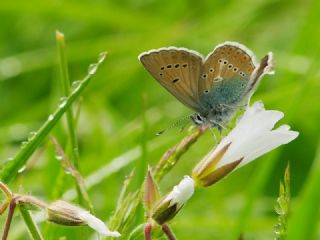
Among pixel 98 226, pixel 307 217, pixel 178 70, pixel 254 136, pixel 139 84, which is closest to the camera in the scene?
pixel 98 226

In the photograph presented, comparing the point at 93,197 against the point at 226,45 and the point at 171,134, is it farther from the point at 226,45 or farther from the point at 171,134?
the point at 226,45

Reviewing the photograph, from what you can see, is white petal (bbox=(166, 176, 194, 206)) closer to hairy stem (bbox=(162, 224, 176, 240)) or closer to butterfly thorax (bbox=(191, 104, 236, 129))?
hairy stem (bbox=(162, 224, 176, 240))

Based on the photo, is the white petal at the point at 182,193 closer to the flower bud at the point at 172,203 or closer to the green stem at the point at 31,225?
the flower bud at the point at 172,203

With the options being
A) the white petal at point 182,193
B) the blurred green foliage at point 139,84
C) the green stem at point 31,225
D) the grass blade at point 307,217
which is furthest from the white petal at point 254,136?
the blurred green foliage at point 139,84

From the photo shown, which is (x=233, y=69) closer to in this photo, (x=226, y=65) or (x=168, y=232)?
(x=226, y=65)

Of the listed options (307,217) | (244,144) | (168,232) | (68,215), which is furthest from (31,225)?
(307,217)

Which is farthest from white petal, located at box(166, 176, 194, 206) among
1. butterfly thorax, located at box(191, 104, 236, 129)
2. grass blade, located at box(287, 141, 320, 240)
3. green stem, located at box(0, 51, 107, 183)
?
grass blade, located at box(287, 141, 320, 240)
